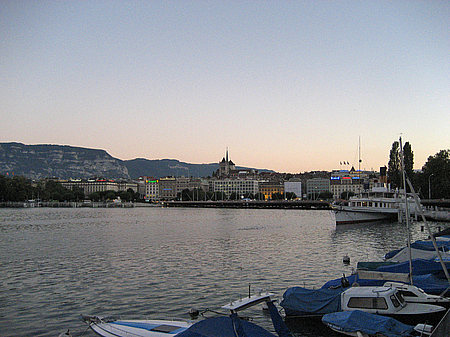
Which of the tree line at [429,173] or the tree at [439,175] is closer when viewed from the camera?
the tree at [439,175]

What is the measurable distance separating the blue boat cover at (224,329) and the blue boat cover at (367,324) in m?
4.81

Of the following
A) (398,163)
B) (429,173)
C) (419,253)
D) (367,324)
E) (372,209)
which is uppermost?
(398,163)

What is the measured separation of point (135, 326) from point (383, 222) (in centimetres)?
7127

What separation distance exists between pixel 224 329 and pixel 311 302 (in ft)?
25.8

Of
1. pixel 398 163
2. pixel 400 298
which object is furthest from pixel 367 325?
pixel 398 163

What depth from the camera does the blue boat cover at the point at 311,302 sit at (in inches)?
752

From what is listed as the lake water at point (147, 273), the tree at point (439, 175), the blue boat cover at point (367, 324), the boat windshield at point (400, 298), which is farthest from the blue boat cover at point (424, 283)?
the tree at point (439, 175)

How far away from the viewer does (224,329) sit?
507 inches

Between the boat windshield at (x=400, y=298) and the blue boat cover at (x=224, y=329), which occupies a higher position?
the blue boat cover at (x=224, y=329)

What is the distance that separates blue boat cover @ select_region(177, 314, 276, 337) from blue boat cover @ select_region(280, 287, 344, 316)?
6.77m

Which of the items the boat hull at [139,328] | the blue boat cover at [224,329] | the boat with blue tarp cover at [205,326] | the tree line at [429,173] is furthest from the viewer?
the tree line at [429,173]

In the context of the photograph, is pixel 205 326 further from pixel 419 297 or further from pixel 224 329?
pixel 419 297

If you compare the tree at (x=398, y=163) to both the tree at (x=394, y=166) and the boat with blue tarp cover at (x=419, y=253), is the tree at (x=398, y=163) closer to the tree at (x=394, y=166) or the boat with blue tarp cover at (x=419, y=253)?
the tree at (x=394, y=166)

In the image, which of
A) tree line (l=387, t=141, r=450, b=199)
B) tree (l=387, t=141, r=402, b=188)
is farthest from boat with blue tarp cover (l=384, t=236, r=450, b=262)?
tree (l=387, t=141, r=402, b=188)
